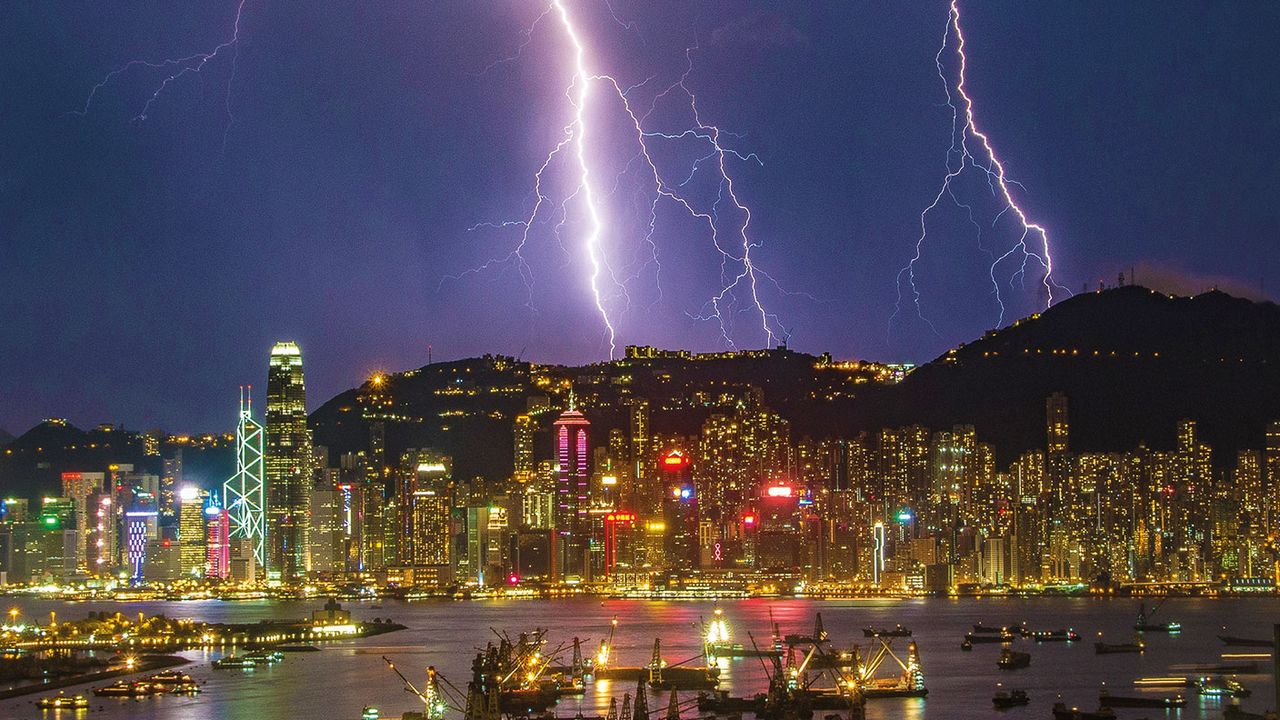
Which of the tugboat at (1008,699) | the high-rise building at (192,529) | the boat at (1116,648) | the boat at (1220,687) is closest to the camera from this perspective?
the tugboat at (1008,699)

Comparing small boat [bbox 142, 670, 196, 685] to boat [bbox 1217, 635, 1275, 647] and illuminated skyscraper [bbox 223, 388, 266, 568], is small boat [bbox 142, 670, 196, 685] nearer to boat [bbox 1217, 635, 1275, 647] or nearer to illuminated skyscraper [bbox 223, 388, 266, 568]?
boat [bbox 1217, 635, 1275, 647]

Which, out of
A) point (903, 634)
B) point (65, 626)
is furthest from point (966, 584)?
point (65, 626)

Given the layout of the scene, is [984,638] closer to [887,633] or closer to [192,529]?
[887,633]

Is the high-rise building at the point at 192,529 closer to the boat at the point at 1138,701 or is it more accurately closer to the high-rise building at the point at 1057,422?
the high-rise building at the point at 1057,422

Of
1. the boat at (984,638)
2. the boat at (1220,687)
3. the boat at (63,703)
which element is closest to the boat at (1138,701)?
the boat at (1220,687)

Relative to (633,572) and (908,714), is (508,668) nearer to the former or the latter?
(908,714)

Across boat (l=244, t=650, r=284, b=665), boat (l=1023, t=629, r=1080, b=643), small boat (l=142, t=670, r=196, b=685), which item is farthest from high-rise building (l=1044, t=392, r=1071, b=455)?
small boat (l=142, t=670, r=196, b=685)

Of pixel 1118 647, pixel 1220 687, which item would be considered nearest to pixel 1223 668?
pixel 1220 687
